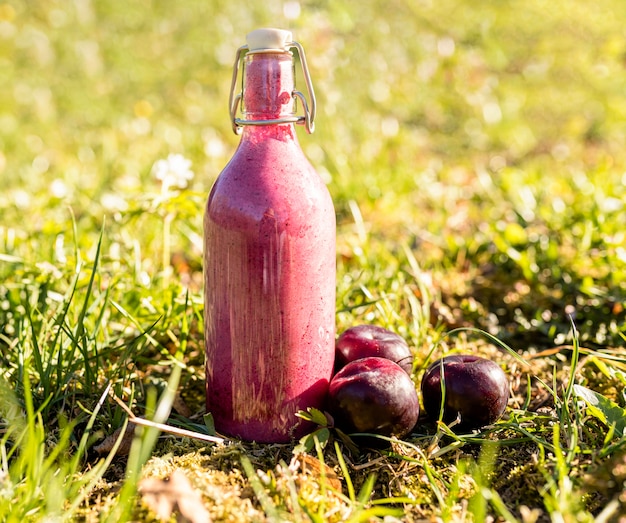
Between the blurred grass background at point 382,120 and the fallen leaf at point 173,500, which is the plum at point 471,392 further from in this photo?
the blurred grass background at point 382,120

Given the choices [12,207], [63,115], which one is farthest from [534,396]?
[63,115]

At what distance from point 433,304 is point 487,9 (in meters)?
4.38

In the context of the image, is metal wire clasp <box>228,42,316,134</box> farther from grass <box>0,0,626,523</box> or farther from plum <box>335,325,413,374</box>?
plum <box>335,325,413,374</box>

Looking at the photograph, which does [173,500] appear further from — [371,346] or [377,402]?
[371,346]

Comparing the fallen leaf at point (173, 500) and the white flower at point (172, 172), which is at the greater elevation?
the white flower at point (172, 172)

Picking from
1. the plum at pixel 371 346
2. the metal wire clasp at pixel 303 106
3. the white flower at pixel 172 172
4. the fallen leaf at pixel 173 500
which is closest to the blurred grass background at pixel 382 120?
the white flower at pixel 172 172

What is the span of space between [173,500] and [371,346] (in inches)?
29.8

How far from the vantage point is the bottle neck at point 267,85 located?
1.67m

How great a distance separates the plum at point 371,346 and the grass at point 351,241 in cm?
22

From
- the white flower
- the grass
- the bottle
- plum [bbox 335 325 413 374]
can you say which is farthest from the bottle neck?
the white flower

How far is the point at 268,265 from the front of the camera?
169 cm

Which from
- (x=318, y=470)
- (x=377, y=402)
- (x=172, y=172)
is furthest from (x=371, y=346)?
(x=172, y=172)

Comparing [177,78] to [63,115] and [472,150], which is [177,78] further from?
[472,150]

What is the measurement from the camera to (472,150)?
5203mm
